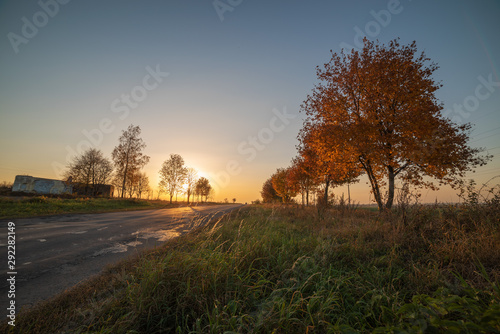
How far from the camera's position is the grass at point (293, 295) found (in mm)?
1948

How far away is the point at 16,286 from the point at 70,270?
691 mm

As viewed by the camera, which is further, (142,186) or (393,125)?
(142,186)

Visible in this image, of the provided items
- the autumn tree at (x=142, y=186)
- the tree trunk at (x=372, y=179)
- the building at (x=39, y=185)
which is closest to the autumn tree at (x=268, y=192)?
the autumn tree at (x=142, y=186)

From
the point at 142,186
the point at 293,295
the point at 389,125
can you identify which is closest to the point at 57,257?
the point at 293,295

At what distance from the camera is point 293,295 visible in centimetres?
227

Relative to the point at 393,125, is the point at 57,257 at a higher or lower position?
lower

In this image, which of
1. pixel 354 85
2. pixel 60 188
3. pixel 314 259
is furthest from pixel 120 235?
pixel 60 188

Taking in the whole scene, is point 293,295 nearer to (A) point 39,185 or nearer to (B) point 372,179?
(B) point 372,179

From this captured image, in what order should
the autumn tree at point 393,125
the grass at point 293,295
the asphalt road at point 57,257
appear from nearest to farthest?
1. the grass at point 293,295
2. the asphalt road at point 57,257
3. the autumn tree at point 393,125

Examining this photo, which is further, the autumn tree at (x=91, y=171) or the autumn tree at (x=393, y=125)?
the autumn tree at (x=91, y=171)


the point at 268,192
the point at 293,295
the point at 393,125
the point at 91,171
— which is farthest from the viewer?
the point at 268,192

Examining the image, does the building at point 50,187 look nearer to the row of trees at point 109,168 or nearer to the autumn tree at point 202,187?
the row of trees at point 109,168

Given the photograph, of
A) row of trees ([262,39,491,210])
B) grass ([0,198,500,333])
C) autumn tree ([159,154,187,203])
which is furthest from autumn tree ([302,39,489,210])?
autumn tree ([159,154,187,203])

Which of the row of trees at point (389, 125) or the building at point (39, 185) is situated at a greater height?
the row of trees at point (389, 125)
